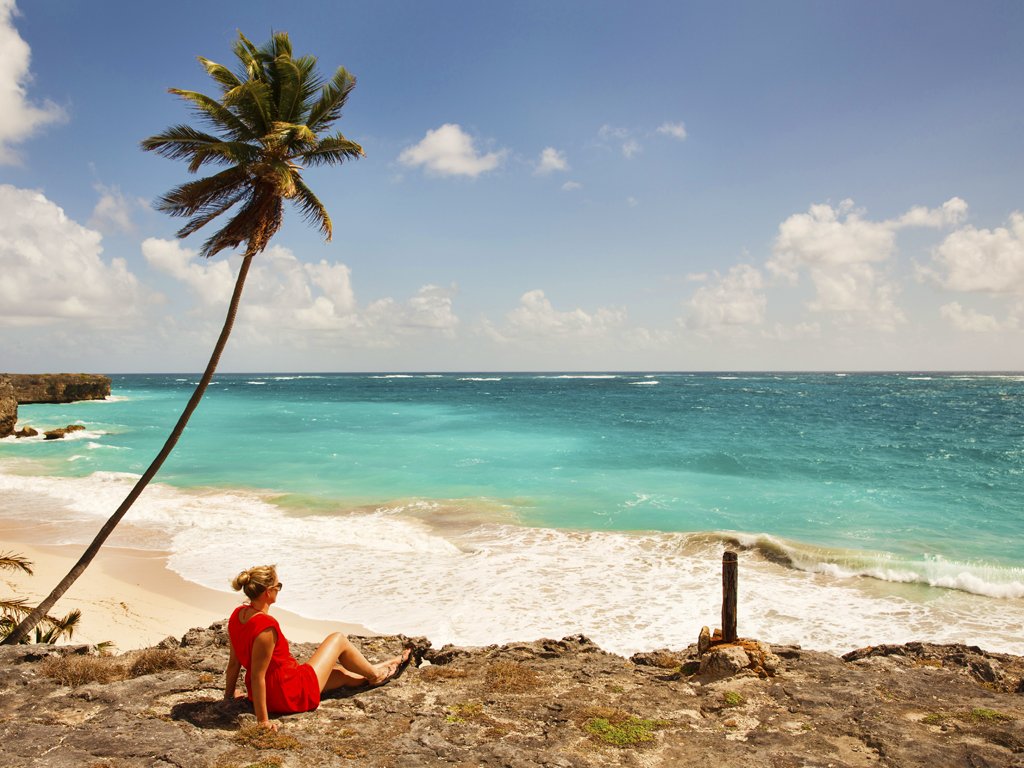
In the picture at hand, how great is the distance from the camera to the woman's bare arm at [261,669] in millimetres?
4895

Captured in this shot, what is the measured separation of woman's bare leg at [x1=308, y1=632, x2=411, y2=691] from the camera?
5863 millimetres

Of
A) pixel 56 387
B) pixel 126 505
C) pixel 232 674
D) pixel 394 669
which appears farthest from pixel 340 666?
pixel 56 387

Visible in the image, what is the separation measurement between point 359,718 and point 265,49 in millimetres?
9550

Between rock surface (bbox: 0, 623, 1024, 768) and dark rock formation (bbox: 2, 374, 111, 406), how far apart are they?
71.3 m

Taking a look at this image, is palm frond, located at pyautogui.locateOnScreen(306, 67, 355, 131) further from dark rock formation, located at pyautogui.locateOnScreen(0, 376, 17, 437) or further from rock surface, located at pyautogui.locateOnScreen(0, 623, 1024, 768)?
dark rock formation, located at pyautogui.locateOnScreen(0, 376, 17, 437)

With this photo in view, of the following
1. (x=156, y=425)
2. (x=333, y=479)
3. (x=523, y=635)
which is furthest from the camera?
(x=156, y=425)

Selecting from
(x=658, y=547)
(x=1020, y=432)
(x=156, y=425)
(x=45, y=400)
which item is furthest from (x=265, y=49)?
(x=45, y=400)

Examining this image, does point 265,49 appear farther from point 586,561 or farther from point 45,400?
point 45,400

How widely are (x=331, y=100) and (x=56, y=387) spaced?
7526cm

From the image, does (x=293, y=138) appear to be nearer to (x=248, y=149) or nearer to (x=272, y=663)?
(x=248, y=149)

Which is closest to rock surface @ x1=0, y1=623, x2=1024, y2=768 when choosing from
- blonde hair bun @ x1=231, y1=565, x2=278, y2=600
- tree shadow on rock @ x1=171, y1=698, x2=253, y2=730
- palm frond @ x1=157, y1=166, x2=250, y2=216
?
tree shadow on rock @ x1=171, y1=698, x2=253, y2=730

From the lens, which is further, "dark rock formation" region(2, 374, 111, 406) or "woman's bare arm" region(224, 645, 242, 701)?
"dark rock formation" region(2, 374, 111, 406)

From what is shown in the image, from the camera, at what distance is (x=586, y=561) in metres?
14.1

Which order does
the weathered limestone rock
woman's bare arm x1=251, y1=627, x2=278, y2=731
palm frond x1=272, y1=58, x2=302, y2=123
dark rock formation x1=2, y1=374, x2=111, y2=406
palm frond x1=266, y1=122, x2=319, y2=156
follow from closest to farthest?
woman's bare arm x1=251, y1=627, x2=278, y2=731, the weathered limestone rock, palm frond x1=266, y1=122, x2=319, y2=156, palm frond x1=272, y1=58, x2=302, y2=123, dark rock formation x1=2, y1=374, x2=111, y2=406
